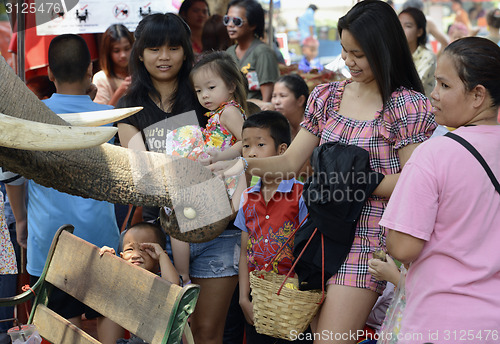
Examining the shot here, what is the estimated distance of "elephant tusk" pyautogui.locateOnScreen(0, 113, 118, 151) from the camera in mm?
1882

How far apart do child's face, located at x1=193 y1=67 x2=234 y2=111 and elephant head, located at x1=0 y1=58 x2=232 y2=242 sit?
119cm

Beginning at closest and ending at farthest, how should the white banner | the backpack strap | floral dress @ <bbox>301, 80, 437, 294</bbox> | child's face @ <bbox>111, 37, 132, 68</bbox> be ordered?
the backpack strap
floral dress @ <bbox>301, 80, 437, 294</bbox>
the white banner
child's face @ <bbox>111, 37, 132, 68</bbox>

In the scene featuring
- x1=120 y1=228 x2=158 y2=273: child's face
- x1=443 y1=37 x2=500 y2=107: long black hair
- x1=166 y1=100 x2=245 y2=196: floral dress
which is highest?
x1=443 y1=37 x2=500 y2=107: long black hair

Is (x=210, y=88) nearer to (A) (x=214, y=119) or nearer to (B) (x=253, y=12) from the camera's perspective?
(A) (x=214, y=119)

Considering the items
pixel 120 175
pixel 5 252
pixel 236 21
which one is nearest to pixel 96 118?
pixel 120 175

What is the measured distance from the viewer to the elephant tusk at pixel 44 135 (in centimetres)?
188

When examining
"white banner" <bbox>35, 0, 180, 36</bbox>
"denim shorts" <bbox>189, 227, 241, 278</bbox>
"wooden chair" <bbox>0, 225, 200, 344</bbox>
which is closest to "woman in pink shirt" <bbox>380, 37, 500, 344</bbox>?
"wooden chair" <bbox>0, 225, 200, 344</bbox>

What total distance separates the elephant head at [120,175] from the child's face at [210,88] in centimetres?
119

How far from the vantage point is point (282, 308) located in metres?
2.69

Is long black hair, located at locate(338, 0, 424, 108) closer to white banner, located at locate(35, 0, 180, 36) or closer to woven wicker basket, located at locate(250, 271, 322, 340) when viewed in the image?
woven wicker basket, located at locate(250, 271, 322, 340)

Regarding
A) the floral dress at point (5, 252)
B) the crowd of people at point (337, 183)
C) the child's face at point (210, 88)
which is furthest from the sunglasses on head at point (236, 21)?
the floral dress at point (5, 252)

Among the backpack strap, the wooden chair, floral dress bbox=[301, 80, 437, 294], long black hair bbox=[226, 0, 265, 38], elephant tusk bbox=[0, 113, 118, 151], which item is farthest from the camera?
long black hair bbox=[226, 0, 265, 38]

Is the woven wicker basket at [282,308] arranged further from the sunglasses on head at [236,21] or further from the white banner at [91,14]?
the sunglasses on head at [236,21]

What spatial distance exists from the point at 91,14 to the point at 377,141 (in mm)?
3097
